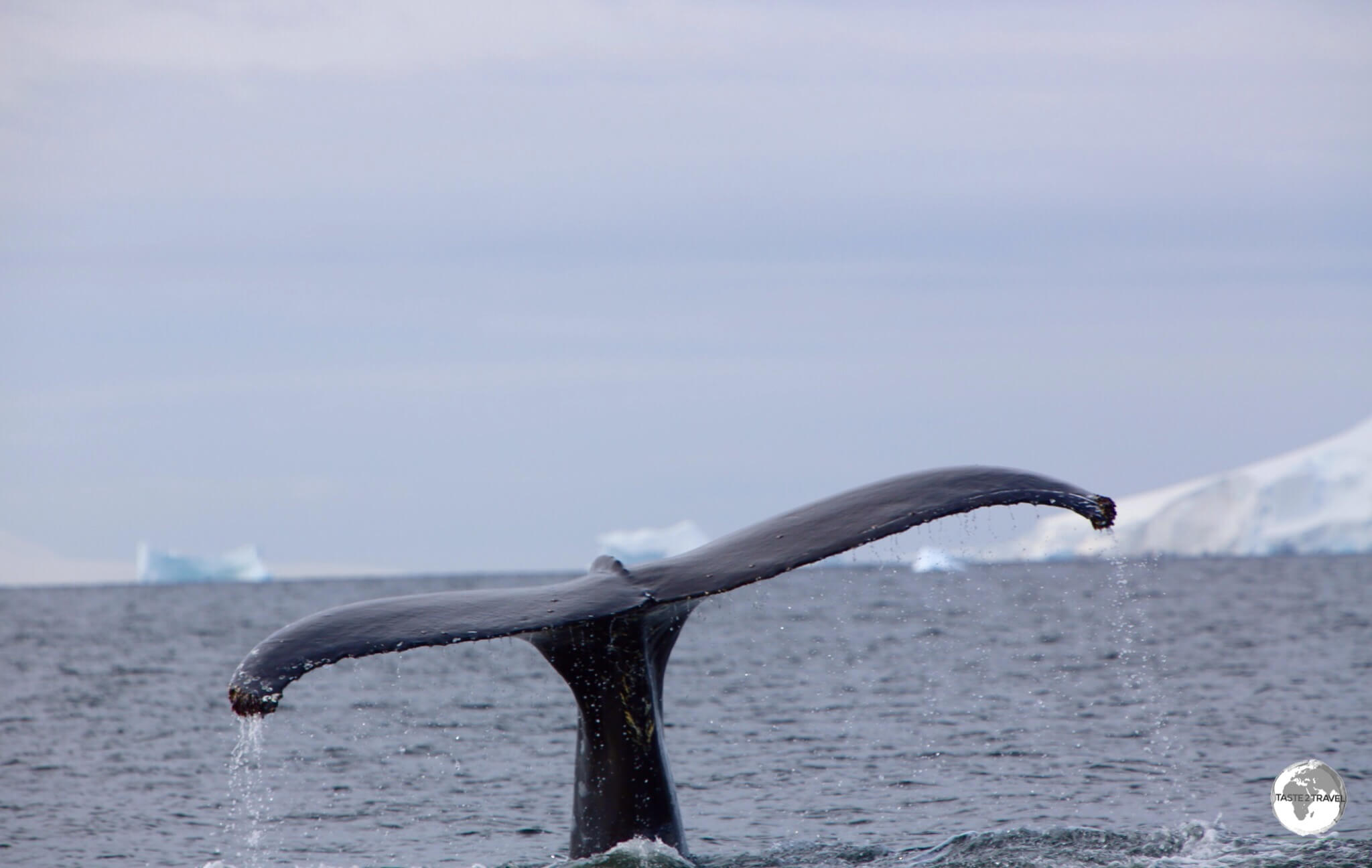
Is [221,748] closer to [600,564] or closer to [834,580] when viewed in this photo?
[600,564]

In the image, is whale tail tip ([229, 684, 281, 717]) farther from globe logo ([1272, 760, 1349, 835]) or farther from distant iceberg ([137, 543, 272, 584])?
distant iceberg ([137, 543, 272, 584])

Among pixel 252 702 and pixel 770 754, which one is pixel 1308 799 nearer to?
pixel 770 754

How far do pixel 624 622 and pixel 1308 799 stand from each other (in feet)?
20.3

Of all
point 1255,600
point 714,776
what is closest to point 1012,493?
point 714,776

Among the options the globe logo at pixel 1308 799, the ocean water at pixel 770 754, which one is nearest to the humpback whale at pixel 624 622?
the ocean water at pixel 770 754

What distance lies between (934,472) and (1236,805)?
21.0ft

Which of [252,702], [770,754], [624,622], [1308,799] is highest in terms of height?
[624,622]

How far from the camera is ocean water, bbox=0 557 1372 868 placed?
1056 centimetres

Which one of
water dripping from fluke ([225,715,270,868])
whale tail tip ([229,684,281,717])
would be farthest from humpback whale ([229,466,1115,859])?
water dripping from fluke ([225,715,270,868])

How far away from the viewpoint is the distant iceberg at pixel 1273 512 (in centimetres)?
10419

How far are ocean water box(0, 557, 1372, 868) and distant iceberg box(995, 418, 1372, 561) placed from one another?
228 ft

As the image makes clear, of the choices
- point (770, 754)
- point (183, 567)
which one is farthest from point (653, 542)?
point (770, 754)

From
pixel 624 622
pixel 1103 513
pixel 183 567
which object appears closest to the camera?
pixel 1103 513

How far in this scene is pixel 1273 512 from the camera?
107625mm
